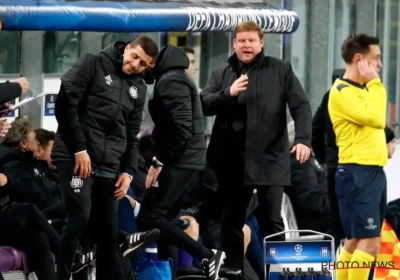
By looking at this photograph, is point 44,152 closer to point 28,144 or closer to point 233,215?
point 28,144

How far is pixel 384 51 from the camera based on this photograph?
1856 cm

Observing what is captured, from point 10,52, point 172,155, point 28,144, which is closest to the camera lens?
point 172,155

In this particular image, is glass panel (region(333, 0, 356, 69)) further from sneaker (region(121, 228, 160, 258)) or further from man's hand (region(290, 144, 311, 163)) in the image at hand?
sneaker (region(121, 228, 160, 258))

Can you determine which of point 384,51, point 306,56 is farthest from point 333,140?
point 384,51

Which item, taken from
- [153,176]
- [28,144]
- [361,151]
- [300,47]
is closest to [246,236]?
[153,176]

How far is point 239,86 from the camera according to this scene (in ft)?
36.6

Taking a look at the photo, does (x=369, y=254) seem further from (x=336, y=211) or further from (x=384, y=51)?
(x=384, y=51)

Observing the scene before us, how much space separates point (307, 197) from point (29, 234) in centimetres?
340

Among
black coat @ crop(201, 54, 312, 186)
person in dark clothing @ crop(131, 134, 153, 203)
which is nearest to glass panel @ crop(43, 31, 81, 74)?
person in dark clothing @ crop(131, 134, 153, 203)

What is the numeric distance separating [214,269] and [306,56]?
21.3 feet

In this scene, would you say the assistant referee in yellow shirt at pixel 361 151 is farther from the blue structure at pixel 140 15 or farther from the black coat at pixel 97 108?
the blue structure at pixel 140 15

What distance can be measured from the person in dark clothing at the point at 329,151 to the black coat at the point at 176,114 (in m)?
1.97

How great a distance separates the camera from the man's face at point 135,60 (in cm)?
1077

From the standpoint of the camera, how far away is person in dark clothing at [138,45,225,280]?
1123 cm
